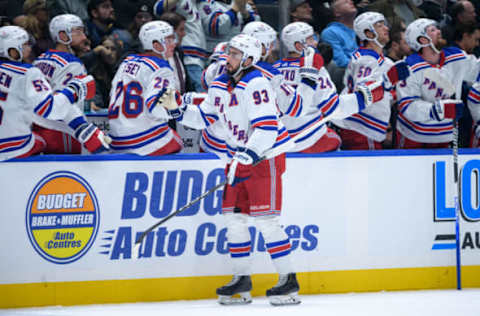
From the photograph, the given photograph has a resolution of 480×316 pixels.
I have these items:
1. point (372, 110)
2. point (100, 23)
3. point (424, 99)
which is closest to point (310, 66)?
point (372, 110)

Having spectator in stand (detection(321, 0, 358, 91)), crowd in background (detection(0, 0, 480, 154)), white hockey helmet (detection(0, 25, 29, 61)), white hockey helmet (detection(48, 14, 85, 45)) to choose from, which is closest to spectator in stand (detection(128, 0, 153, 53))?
crowd in background (detection(0, 0, 480, 154))

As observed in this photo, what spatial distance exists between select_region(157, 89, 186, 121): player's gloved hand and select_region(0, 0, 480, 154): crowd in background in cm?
105

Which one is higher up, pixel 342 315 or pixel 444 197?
pixel 444 197

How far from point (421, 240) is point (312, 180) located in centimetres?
90

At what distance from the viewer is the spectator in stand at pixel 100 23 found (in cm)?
674

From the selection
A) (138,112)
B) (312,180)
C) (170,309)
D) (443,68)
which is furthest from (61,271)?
(443,68)

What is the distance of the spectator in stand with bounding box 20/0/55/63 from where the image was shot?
6.31 metres

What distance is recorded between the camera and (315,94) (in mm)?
5656

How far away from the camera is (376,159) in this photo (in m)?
5.47

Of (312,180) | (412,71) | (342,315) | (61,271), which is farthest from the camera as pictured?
(412,71)

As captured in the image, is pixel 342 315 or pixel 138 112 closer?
pixel 342 315

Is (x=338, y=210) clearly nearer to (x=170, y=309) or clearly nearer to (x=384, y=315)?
(x=384, y=315)

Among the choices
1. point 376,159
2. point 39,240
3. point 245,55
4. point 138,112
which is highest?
point 245,55

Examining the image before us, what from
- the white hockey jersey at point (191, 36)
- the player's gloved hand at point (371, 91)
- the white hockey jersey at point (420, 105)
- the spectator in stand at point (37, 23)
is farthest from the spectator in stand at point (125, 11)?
the white hockey jersey at point (420, 105)
